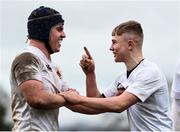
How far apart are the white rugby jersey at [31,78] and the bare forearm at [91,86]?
1396mm

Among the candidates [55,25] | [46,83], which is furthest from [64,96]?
[55,25]

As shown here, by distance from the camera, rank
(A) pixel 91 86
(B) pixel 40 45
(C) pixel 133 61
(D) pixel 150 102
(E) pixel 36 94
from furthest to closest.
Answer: (A) pixel 91 86
(C) pixel 133 61
(D) pixel 150 102
(B) pixel 40 45
(E) pixel 36 94

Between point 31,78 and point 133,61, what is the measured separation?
5.89 ft

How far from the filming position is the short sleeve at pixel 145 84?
1036 centimetres

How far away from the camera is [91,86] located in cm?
1118

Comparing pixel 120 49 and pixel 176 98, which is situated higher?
pixel 120 49

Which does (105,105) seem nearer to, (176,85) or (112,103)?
(112,103)

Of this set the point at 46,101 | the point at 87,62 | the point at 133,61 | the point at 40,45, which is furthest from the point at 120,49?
the point at 46,101

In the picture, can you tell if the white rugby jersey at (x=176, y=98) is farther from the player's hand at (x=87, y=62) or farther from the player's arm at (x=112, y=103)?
the player's arm at (x=112, y=103)

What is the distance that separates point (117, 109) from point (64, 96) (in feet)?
3.02

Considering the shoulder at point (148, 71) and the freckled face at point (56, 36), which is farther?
the shoulder at point (148, 71)

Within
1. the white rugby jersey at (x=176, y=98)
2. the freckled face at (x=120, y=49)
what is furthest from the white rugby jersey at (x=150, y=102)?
the white rugby jersey at (x=176, y=98)

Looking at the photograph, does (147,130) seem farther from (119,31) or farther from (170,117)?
(119,31)

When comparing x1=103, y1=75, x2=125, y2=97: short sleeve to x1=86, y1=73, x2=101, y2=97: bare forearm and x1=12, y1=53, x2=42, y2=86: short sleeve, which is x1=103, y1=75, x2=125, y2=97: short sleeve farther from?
x1=12, y1=53, x2=42, y2=86: short sleeve
